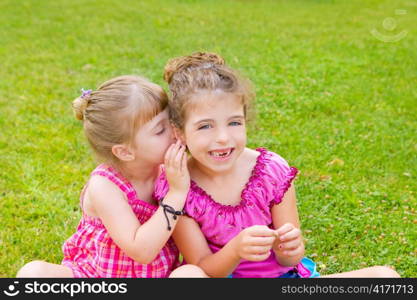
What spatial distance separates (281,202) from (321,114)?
10.0ft

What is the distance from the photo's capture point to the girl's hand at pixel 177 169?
7.93 feet

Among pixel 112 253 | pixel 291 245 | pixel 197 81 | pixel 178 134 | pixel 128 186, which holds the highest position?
pixel 197 81

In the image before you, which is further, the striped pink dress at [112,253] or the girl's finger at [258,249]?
the striped pink dress at [112,253]

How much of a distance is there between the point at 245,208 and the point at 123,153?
59 centimetres

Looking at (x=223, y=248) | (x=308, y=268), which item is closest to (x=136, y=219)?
(x=223, y=248)

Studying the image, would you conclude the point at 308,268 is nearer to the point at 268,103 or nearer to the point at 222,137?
the point at 222,137

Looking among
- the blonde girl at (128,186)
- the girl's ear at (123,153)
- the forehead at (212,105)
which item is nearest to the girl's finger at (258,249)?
the blonde girl at (128,186)

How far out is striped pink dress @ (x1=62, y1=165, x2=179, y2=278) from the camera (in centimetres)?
261

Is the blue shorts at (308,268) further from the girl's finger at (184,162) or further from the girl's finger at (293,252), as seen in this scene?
the girl's finger at (184,162)

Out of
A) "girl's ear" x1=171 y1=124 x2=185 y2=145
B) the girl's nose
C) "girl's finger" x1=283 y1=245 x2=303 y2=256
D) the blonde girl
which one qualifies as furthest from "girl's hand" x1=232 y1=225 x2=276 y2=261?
"girl's ear" x1=171 y1=124 x2=185 y2=145

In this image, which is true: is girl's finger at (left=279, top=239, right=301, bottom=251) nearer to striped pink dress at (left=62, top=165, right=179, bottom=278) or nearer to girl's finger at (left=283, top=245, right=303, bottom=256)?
girl's finger at (left=283, top=245, right=303, bottom=256)

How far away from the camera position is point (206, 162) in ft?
8.14

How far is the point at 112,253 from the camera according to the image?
263 cm

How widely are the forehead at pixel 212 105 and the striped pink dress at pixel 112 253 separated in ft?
1.49
